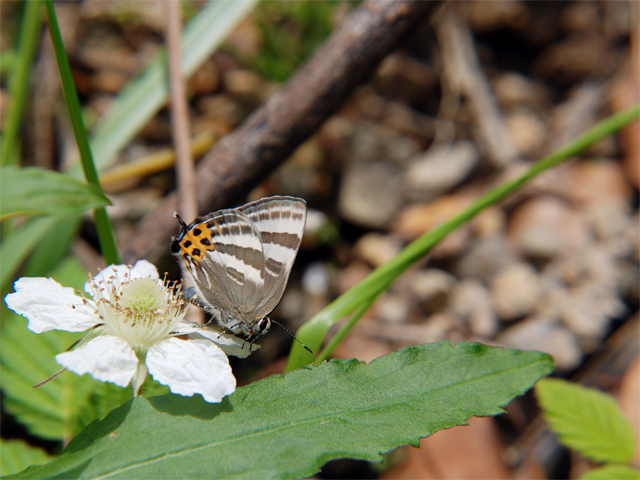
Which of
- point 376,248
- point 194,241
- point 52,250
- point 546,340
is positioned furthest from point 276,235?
point 546,340

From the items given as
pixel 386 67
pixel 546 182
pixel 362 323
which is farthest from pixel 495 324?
pixel 386 67

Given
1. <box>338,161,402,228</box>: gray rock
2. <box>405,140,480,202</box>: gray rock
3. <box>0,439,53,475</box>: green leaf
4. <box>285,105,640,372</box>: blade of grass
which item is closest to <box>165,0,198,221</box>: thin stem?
<box>285,105,640,372</box>: blade of grass

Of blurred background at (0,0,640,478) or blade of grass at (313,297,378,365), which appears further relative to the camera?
blurred background at (0,0,640,478)

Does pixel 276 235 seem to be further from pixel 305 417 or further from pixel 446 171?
pixel 446 171

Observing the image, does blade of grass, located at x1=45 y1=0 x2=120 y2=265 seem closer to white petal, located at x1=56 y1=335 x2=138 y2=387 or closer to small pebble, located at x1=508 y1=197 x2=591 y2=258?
white petal, located at x1=56 y1=335 x2=138 y2=387

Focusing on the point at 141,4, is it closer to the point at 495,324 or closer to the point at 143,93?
the point at 143,93

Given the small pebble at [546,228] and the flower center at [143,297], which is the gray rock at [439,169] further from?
the flower center at [143,297]

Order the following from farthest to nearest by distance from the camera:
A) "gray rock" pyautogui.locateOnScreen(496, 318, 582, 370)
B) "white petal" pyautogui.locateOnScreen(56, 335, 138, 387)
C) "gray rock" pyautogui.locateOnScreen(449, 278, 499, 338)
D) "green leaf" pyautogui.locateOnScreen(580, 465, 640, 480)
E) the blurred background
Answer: "gray rock" pyautogui.locateOnScreen(449, 278, 499, 338) → "gray rock" pyautogui.locateOnScreen(496, 318, 582, 370) → the blurred background → "green leaf" pyautogui.locateOnScreen(580, 465, 640, 480) → "white petal" pyautogui.locateOnScreen(56, 335, 138, 387)
